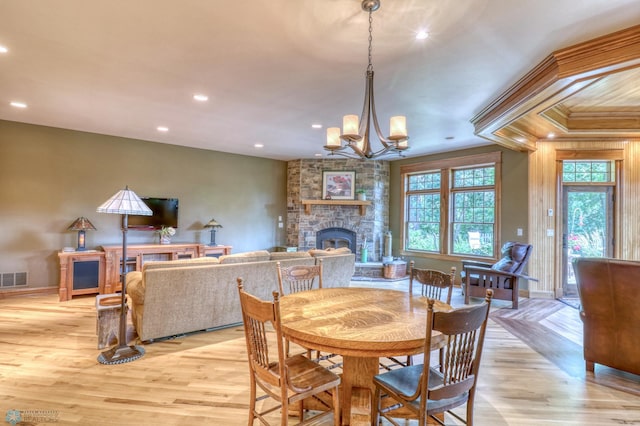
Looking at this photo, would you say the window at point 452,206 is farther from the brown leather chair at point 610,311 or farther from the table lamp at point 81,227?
the table lamp at point 81,227

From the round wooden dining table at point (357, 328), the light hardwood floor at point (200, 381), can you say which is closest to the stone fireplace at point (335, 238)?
the light hardwood floor at point (200, 381)

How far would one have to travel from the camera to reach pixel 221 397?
235 centimetres

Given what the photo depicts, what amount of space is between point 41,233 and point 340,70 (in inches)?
216

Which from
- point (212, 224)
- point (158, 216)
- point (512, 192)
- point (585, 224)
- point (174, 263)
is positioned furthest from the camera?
point (212, 224)

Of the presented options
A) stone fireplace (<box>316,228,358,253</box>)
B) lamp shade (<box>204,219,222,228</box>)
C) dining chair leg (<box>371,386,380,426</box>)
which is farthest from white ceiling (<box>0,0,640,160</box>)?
stone fireplace (<box>316,228,358,253</box>)

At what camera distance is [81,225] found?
→ 520 cm

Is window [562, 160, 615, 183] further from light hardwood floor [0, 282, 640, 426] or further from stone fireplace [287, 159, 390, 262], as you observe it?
stone fireplace [287, 159, 390, 262]

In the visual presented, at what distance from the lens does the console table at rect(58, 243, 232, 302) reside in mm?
4871

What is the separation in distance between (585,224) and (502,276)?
6.48 ft

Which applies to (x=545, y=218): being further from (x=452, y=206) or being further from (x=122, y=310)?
(x=122, y=310)

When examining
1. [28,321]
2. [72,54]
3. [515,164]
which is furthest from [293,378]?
[515,164]

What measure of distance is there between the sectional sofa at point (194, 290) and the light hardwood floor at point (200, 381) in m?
0.19

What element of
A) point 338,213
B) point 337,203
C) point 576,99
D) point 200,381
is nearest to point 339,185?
point 337,203

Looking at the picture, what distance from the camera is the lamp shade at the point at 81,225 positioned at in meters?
5.18
